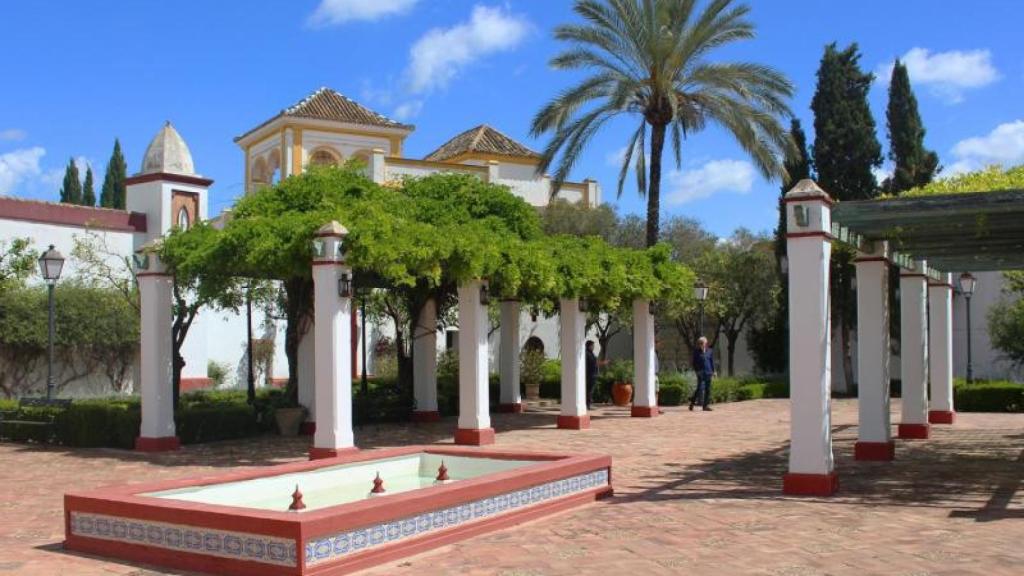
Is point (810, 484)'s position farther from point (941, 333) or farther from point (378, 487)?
point (941, 333)

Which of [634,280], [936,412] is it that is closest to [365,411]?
[634,280]

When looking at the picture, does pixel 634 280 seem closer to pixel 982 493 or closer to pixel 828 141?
pixel 982 493

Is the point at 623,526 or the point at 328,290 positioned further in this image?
the point at 328,290

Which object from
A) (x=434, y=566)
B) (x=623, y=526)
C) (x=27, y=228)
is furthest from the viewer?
(x=27, y=228)


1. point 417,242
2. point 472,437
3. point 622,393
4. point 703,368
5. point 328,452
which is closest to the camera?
point 328,452

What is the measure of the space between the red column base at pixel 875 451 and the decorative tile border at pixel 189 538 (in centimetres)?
1007

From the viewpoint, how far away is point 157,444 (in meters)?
17.7

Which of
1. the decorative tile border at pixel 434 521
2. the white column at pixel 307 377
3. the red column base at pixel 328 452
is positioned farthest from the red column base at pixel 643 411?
the decorative tile border at pixel 434 521

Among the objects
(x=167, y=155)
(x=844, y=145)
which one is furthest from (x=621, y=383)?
(x=167, y=155)

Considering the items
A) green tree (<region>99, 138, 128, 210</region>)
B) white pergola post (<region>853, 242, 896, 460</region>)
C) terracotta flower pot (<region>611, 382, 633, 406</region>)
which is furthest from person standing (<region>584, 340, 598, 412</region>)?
green tree (<region>99, 138, 128, 210</region>)

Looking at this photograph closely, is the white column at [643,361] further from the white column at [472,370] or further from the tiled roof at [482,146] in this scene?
the tiled roof at [482,146]

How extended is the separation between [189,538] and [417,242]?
8573mm

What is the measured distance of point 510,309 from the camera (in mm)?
24703

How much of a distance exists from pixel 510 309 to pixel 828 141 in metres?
16.8
